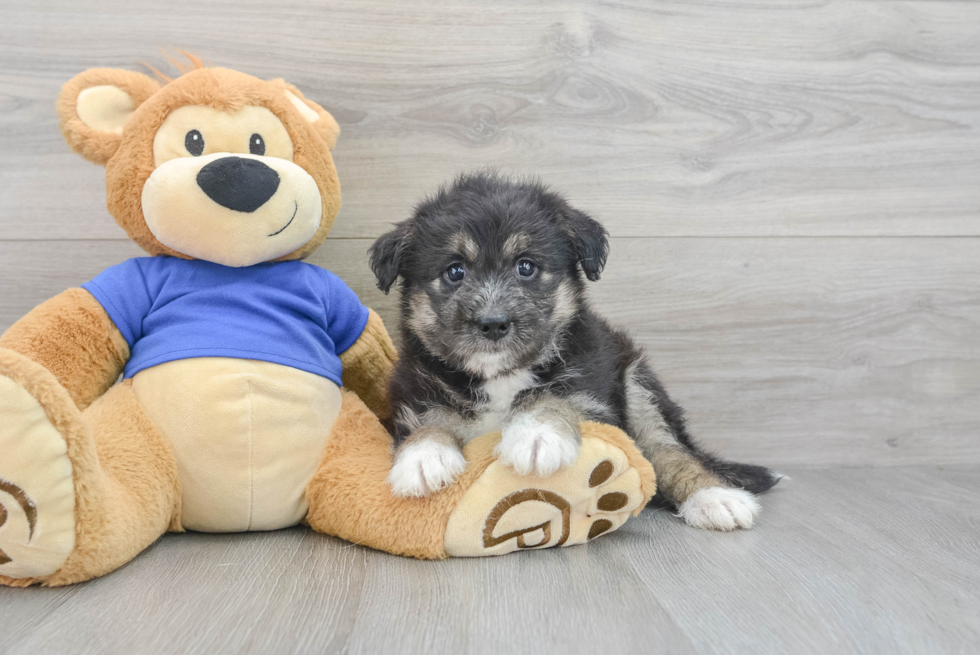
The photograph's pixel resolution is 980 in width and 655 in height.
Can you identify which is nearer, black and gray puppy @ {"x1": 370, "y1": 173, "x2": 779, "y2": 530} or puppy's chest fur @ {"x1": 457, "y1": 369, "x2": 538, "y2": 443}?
black and gray puppy @ {"x1": 370, "y1": 173, "x2": 779, "y2": 530}

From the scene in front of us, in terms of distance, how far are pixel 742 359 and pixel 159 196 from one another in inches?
95.0

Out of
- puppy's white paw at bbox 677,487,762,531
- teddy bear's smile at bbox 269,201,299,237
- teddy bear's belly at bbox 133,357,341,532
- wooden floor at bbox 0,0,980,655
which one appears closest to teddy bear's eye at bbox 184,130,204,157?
teddy bear's smile at bbox 269,201,299,237

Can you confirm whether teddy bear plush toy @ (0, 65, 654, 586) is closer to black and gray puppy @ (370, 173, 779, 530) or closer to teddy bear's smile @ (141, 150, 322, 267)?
teddy bear's smile @ (141, 150, 322, 267)

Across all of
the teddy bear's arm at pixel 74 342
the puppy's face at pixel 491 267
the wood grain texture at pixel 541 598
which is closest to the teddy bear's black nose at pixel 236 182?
the puppy's face at pixel 491 267

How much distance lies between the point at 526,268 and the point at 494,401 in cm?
43

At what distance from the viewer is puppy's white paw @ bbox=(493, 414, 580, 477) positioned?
67.7 inches

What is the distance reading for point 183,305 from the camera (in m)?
2.04

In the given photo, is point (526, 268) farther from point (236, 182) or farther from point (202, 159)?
point (202, 159)

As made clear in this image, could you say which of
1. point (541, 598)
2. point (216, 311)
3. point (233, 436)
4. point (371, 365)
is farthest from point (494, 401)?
point (216, 311)

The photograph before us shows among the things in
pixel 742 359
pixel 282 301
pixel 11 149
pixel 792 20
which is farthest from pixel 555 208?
pixel 11 149

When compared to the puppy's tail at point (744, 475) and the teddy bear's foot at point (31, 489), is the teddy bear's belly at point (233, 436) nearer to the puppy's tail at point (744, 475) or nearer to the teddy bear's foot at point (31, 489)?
the teddy bear's foot at point (31, 489)

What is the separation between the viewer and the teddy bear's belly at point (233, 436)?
6.19ft

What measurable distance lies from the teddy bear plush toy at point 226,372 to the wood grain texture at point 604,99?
0.60 metres

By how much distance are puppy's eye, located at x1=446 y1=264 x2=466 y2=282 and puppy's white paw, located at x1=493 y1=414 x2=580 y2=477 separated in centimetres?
53
